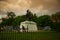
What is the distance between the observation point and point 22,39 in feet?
14.9

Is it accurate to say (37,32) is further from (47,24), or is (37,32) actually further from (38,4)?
(38,4)

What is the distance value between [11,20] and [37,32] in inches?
29.2

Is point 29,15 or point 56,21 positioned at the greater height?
point 29,15

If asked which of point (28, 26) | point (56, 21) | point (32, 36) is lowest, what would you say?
point (32, 36)

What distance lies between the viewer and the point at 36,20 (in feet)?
15.3

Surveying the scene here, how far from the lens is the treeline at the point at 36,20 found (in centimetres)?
464

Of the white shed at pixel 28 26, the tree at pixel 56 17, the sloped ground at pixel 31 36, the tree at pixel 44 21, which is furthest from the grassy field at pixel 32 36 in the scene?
the tree at pixel 56 17

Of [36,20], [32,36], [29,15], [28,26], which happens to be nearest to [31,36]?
[32,36]

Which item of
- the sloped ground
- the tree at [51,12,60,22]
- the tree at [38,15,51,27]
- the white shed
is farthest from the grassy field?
the tree at [51,12,60,22]

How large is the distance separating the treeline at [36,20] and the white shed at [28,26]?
0.27ft

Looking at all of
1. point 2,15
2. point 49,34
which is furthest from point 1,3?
point 49,34

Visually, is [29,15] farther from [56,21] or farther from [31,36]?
[56,21]

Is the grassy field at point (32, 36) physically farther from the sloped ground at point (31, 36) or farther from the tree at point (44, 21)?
the tree at point (44, 21)

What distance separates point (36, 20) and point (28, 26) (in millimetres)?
262
